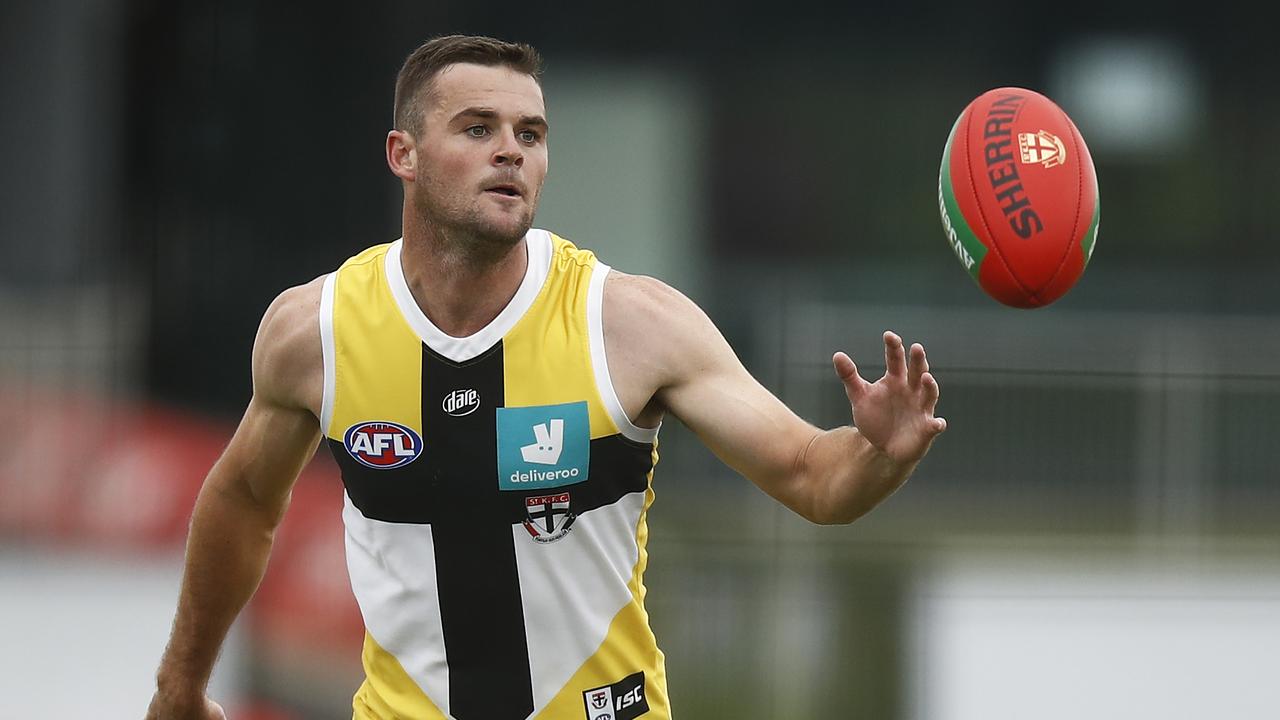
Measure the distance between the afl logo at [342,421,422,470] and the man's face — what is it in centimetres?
52

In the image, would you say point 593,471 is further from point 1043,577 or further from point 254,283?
point 254,283

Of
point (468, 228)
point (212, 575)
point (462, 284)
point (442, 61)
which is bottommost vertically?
point (212, 575)

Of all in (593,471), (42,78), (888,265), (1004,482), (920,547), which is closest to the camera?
(593,471)

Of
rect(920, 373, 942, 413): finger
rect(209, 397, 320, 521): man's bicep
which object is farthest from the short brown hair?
rect(920, 373, 942, 413): finger

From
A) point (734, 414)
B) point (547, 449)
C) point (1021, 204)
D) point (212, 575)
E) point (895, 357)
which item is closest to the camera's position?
point (895, 357)

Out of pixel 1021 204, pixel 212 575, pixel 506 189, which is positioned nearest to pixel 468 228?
pixel 506 189

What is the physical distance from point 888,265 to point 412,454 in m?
12.5

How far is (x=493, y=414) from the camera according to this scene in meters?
4.70

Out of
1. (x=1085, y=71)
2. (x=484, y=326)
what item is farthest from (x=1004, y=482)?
(x=484, y=326)

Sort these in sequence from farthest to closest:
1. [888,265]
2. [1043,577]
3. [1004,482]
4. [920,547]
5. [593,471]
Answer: [888,265]
[1004,482]
[920,547]
[1043,577]
[593,471]

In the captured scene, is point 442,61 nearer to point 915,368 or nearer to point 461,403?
point 461,403

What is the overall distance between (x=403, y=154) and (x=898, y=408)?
159 centimetres

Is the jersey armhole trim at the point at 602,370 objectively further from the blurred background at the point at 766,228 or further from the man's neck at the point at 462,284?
the blurred background at the point at 766,228

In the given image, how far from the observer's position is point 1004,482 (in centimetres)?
1471
